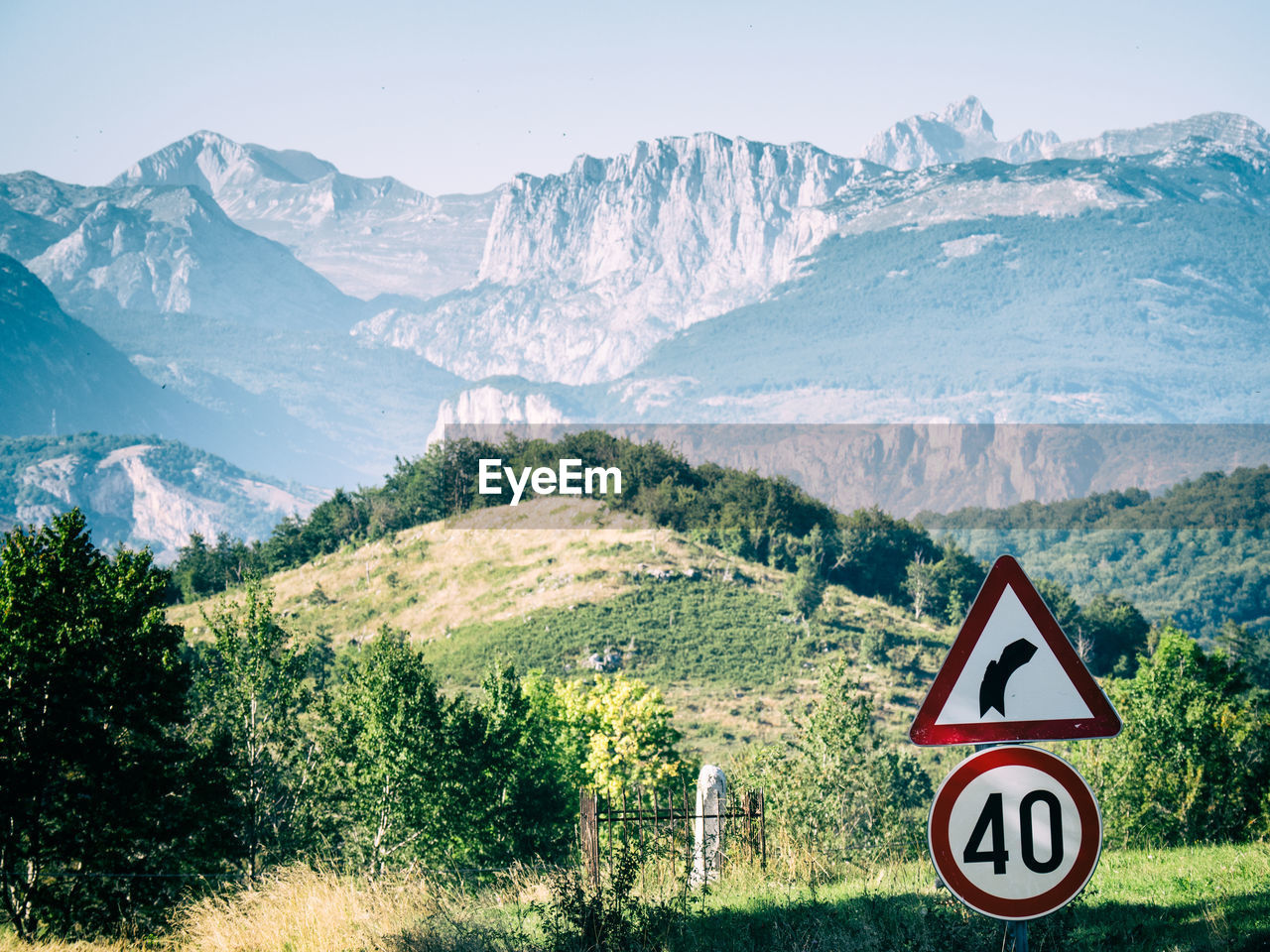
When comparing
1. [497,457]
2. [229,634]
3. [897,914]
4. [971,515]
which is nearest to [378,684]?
[229,634]

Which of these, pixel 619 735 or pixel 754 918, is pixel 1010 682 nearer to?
pixel 754 918

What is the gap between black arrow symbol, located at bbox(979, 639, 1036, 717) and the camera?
16.4ft

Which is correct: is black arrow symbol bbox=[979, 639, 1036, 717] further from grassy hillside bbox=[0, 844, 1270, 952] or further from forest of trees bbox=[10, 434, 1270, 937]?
forest of trees bbox=[10, 434, 1270, 937]

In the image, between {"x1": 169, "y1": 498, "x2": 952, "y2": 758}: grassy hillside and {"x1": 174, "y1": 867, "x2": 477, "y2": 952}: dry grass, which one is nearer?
{"x1": 174, "y1": 867, "x2": 477, "y2": 952}: dry grass

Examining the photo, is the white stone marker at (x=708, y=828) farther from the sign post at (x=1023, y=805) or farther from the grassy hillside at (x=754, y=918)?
the sign post at (x=1023, y=805)

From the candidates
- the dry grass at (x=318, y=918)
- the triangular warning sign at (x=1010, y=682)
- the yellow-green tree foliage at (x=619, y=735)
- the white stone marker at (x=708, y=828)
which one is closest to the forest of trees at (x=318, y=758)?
the yellow-green tree foliage at (x=619, y=735)

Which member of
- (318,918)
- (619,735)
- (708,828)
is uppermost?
(318,918)

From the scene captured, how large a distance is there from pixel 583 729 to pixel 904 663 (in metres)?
34.0

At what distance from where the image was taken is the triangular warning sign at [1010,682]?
4.95m

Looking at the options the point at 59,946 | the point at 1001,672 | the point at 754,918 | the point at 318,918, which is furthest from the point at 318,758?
the point at 1001,672

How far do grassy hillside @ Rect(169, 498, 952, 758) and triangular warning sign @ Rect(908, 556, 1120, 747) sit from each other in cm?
5336

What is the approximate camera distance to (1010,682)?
16.4 feet

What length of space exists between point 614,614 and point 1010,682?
78972mm

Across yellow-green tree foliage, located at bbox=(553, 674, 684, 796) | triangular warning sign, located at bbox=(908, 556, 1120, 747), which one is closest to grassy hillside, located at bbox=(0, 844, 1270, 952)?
triangular warning sign, located at bbox=(908, 556, 1120, 747)
